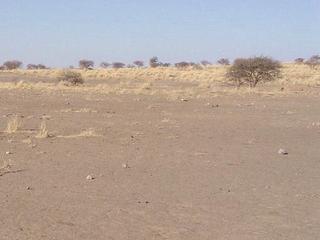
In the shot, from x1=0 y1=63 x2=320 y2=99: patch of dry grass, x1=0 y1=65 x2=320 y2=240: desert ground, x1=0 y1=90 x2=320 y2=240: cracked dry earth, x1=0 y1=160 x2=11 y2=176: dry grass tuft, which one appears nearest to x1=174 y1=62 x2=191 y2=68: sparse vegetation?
x1=0 y1=63 x2=320 y2=99: patch of dry grass

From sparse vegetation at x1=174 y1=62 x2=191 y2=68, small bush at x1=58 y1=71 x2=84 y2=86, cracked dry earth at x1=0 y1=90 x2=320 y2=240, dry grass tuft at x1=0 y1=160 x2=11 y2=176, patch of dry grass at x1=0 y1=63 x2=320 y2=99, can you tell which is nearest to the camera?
cracked dry earth at x1=0 y1=90 x2=320 y2=240

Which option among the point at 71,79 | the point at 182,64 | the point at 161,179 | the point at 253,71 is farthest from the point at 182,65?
the point at 161,179

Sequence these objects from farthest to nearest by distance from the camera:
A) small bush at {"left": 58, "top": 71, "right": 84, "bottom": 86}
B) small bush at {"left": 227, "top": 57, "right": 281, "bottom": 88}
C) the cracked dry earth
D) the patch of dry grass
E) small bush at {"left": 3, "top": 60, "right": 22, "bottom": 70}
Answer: small bush at {"left": 3, "top": 60, "right": 22, "bottom": 70} < small bush at {"left": 58, "top": 71, "right": 84, "bottom": 86} < small bush at {"left": 227, "top": 57, "right": 281, "bottom": 88} < the patch of dry grass < the cracked dry earth

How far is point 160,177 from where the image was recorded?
11930 millimetres

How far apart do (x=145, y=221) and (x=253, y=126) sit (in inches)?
545

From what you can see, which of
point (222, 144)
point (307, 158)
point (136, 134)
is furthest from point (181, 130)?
point (307, 158)

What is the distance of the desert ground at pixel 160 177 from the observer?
8.20 m

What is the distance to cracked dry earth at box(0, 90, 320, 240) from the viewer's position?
8188mm

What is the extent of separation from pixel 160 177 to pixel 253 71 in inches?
1479

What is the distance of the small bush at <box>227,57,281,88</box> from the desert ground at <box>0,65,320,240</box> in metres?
22.7

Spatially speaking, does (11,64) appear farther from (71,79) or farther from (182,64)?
(71,79)

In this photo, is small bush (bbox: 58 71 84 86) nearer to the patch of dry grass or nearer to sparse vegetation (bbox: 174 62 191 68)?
the patch of dry grass

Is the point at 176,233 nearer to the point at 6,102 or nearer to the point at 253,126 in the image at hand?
the point at 253,126

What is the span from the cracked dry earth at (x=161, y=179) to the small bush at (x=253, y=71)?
24.0 meters
